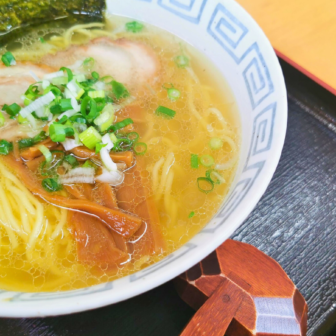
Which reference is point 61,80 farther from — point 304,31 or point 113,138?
point 304,31

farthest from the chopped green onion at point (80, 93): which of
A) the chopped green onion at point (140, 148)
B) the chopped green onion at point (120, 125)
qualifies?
the chopped green onion at point (140, 148)

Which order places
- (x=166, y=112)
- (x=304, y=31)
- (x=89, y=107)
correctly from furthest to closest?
(x=304, y=31), (x=166, y=112), (x=89, y=107)

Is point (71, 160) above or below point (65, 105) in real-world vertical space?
below

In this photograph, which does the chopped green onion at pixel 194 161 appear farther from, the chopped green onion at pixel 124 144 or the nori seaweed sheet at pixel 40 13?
the nori seaweed sheet at pixel 40 13

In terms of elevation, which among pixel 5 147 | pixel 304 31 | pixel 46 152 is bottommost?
pixel 5 147

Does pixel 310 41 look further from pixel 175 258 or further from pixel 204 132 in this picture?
pixel 175 258

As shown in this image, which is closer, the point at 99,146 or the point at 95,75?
the point at 99,146

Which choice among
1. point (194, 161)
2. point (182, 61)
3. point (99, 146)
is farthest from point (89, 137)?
point (182, 61)

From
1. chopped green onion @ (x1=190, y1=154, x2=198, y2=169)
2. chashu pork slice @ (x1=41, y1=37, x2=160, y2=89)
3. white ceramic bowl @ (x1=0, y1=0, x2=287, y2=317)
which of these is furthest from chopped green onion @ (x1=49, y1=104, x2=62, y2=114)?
white ceramic bowl @ (x1=0, y1=0, x2=287, y2=317)

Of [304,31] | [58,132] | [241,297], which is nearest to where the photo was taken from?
[241,297]
